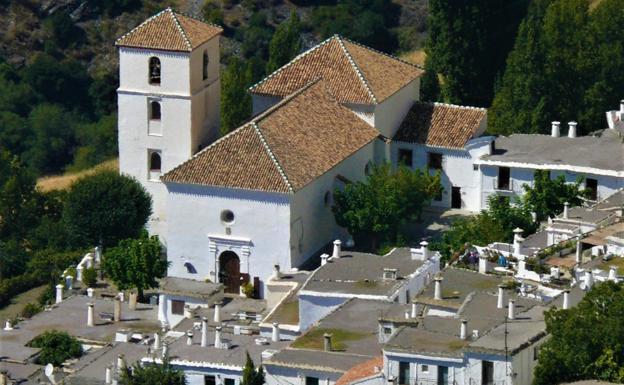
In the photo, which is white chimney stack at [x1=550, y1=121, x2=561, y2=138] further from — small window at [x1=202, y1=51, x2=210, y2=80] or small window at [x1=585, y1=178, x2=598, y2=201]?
small window at [x1=202, y1=51, x2=210, y2=80]

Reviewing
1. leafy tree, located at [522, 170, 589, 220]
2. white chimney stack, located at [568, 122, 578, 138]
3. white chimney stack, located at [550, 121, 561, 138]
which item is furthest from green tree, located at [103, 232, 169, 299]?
white chimney stack, located at [568, 122, 578, 138]

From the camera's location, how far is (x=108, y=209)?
78562 mm

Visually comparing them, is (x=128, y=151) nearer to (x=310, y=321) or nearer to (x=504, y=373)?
(x=310, y=321)

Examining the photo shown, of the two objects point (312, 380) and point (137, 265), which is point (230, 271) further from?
point (312, 380)

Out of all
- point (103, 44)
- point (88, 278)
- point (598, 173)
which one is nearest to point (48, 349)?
point (88, 278)

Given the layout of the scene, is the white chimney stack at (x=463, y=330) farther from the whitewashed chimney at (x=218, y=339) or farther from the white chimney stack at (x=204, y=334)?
the white chimney stack at (x=204, y=334)

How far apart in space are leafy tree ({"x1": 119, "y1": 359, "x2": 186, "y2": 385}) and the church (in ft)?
32.2

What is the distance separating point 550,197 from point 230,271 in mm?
11359

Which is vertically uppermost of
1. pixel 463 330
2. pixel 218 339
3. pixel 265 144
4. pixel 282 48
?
pixel 282 48

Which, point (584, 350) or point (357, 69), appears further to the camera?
point (357, 69)

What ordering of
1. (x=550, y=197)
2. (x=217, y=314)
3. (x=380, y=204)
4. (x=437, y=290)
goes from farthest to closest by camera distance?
(x=550, y=197) < (x=380, y=204) < (x=217, y=314) < (x=437, y=290)

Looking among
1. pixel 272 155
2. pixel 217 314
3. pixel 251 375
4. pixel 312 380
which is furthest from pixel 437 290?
pixel 272 155

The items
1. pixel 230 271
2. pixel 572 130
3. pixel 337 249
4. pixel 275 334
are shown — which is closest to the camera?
pixel 275 334

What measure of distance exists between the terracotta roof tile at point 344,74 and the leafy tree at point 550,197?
21.4ft
